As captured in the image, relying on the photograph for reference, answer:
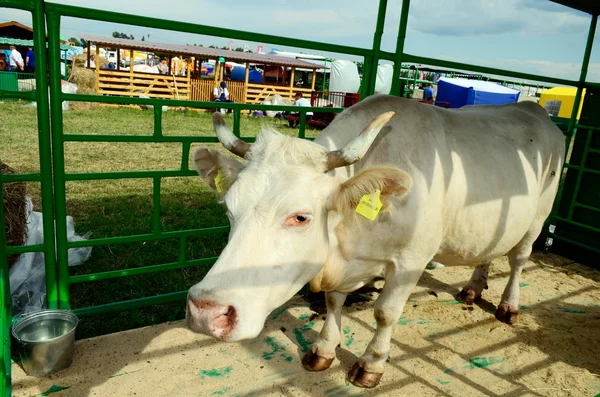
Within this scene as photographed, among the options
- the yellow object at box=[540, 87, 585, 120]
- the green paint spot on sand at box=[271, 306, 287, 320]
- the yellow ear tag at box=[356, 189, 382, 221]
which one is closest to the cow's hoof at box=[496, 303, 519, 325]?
the green paint spot on sand at box=[271, 306, 287, 320]

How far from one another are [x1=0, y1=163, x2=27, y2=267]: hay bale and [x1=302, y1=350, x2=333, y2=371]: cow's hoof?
99.0 inches

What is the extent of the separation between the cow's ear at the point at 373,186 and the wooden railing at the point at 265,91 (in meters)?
18.7

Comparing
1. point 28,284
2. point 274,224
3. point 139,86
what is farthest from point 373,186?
point 139,86

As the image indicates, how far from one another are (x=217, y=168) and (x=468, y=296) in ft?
9.49

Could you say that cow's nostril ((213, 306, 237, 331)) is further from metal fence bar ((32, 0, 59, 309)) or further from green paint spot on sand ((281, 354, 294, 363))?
metal fence bar ((32, 0, 59, 309))

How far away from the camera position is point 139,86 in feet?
62.2

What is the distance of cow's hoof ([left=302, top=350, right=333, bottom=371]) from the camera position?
10.5 feet

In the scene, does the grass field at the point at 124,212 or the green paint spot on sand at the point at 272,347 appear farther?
the grass field at the point at 124,212

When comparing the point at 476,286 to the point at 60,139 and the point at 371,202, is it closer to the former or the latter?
the point at 371,202

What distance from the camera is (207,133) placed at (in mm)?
12531

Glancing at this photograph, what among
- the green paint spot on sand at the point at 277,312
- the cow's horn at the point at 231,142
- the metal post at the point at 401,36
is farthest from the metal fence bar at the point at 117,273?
the metal post at the point at 401,36

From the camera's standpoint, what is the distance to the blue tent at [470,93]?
20.8 metres

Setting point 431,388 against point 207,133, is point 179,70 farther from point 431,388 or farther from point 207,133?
point 431,388

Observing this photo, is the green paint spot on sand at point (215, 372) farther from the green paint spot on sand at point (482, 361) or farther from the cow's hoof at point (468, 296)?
the cow's hoof at point (468, 296)
